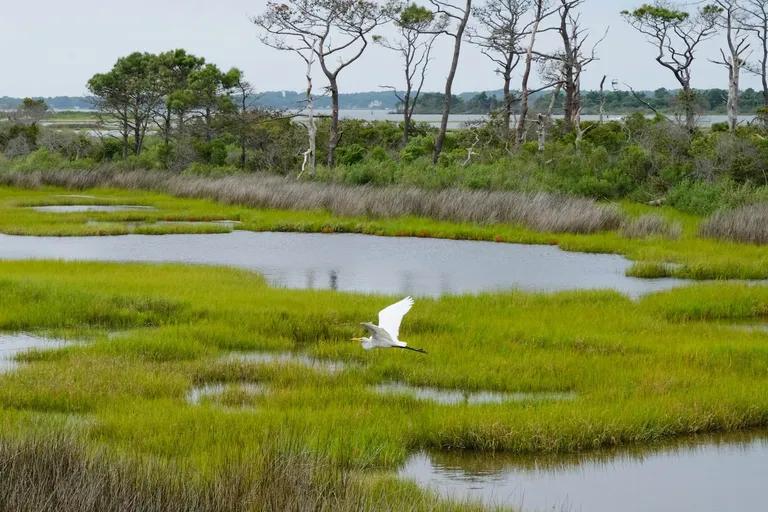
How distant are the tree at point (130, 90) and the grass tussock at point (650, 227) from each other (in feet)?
101

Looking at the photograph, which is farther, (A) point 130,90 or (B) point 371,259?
(A) point 130,90

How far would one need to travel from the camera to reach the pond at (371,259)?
18.5 meters

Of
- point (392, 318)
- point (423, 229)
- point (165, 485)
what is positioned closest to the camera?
point (165, 485)

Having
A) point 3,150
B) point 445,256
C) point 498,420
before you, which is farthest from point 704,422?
point 3,150

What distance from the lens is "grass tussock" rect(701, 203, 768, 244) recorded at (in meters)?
23.0

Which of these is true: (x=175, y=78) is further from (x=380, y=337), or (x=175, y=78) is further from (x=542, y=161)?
(x=380, y=337)

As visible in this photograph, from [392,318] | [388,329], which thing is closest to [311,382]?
[388,329]

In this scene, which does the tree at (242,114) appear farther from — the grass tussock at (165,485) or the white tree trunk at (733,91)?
the grass tussock at (165,485)

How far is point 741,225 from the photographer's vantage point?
23219 mm

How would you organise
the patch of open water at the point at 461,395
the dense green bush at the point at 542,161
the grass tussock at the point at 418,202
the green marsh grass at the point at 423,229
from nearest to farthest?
the patch of open water at the point at 461,395 < the green marsh grass at the point at 423,229 < the grass tussock at the point at 418,202 < the dense green bush at the point at 542,161

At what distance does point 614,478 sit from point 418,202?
20769mm

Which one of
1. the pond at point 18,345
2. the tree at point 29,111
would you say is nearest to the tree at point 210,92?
the tree at point 29,111

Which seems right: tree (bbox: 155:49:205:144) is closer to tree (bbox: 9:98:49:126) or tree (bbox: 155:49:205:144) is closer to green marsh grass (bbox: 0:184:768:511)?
tree (bbox: 9:98:49:126)

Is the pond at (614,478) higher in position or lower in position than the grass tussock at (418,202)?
lower
